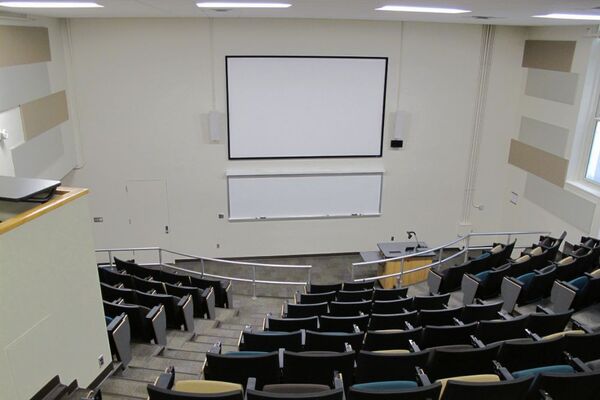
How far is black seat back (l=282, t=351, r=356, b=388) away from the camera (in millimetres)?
3941

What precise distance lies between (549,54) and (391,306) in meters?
7.36

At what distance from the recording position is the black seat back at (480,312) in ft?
17.8

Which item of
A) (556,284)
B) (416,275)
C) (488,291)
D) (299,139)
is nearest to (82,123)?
(299,139)

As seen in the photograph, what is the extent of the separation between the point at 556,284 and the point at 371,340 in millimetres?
3179

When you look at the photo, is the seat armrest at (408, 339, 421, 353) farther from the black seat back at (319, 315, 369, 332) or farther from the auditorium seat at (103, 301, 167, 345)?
the auditorium seat at (103, 301, 167, 345)

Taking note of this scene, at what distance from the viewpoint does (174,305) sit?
6129 millimetres

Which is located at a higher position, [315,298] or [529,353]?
[529,353]

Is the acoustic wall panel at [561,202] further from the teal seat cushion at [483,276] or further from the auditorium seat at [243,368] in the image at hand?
the auditorium seat at [243,368]

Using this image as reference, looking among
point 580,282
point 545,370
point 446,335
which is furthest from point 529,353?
point 580,282

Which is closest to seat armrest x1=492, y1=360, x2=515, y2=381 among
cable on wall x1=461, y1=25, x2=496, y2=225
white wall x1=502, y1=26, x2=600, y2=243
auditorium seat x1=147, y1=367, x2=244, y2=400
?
auditorium seat x1=147, y1=367, x2=244, y2=400

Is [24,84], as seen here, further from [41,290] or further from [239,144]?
[41,290]

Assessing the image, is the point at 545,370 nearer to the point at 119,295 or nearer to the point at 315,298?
the point at 315,298

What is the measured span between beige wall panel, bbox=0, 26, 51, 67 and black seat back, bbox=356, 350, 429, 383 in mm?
6889

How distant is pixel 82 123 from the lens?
1023 cm
